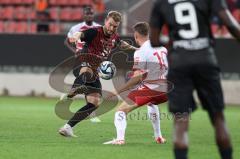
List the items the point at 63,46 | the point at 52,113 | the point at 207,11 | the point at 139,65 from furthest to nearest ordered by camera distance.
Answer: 1. the point at 63,46
2. the point at 52,113
3. the point at 139,65
4. the point at 207,11

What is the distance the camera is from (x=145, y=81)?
11148 mm

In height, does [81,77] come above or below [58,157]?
above

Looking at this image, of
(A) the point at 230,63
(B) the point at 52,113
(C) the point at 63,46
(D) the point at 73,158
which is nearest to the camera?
(D) the point at 73,158

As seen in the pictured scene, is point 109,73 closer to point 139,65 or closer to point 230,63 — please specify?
point 139,65

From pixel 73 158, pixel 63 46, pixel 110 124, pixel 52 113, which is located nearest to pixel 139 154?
pixel 73 158

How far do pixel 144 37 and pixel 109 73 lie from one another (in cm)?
265

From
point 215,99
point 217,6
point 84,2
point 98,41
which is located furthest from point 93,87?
point 84,2

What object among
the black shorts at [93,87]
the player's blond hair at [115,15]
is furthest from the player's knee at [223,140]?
the black shorts at [93,87]

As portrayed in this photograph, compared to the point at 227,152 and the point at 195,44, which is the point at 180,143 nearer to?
the point at 227,152

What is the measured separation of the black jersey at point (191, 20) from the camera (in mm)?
7090

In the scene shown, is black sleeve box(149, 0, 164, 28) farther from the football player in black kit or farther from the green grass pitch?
the green grass pitch

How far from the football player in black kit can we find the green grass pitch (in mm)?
2256

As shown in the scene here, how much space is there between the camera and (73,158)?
30.0ft

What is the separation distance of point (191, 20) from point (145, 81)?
13.5ft
